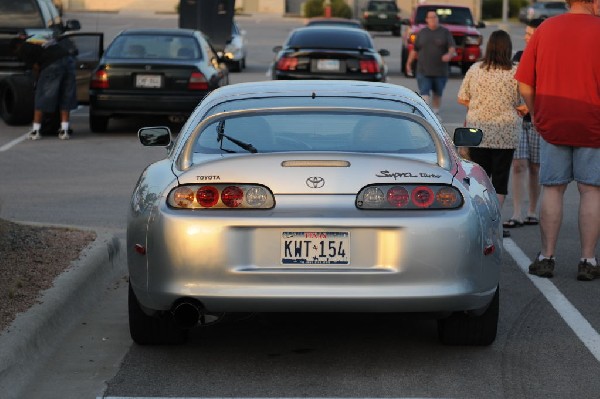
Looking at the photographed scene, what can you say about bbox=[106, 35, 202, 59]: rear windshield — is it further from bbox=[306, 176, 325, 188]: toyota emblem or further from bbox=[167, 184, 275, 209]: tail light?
bbox=[306, 176, 325, 188]: toyota emblem

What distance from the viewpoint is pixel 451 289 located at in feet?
21.2

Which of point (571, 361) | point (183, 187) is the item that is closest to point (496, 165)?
point (571, 361)

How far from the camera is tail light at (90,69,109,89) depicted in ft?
60.3

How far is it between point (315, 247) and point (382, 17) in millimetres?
55176

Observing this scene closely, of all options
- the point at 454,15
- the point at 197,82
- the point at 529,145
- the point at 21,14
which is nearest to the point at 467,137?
the point at 529,145

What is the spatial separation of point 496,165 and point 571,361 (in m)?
4.12

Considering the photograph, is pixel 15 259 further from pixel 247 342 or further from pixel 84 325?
pixel 247 342

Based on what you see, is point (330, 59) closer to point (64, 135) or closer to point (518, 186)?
point (64, 135)

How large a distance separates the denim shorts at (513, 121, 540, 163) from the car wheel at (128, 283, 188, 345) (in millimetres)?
5019

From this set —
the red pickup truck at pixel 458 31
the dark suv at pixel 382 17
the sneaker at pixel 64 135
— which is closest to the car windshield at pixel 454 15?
the red pickup truck at pixel 458 31

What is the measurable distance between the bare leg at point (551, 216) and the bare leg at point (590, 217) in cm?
17

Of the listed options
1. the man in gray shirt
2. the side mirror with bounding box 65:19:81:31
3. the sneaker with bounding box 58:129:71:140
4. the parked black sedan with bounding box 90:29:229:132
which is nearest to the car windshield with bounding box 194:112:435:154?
the parked black sedan with bounding box 90:29:229:132

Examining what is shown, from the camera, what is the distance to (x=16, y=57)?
66.0 ft

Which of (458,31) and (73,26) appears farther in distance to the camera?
(458,31)
